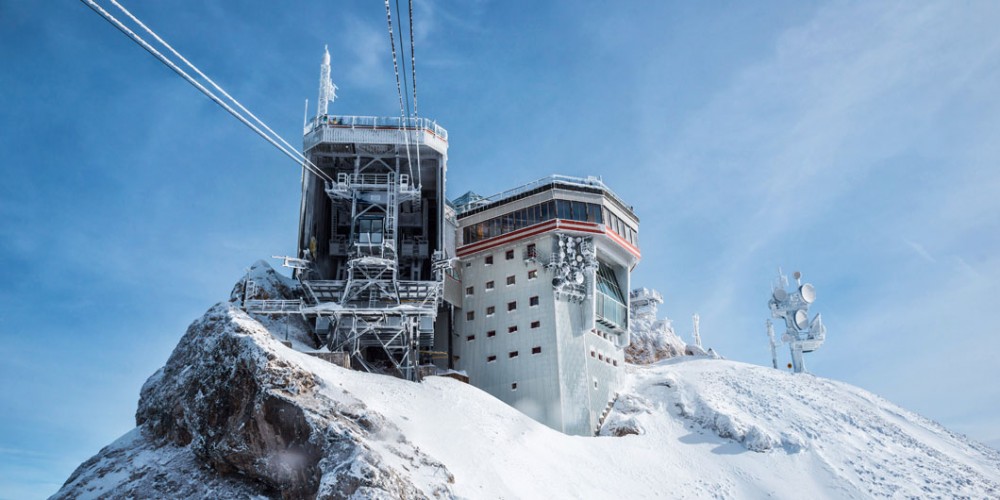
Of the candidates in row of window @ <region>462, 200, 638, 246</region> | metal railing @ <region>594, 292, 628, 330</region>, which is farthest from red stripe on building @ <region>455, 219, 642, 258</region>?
metal railing @ <region>594, 292, 628, 330</region>

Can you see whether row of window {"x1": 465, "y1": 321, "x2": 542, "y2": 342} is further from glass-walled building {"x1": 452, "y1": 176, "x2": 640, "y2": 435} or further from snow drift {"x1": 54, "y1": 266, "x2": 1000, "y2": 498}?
snow drift {"x1": 54, "y1": 266, "x2": 1000, "y2": 498}

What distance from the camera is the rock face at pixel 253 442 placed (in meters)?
33.8

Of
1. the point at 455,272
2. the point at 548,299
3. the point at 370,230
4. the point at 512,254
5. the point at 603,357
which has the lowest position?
the point at 603,357

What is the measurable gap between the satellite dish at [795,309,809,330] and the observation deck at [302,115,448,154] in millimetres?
38436

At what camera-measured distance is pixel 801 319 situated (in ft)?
233

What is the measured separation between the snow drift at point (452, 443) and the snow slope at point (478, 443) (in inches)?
4.0

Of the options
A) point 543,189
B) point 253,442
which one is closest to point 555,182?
point 543,189

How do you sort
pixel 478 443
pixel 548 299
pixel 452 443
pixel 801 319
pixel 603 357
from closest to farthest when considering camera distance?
pixel 452 443, pixel 478 443, pixel 548 299, pixel 603 357, pixel 801 319

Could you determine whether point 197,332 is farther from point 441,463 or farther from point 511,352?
point 511,352

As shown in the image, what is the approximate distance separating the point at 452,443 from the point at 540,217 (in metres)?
27.8

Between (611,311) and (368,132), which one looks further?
(611,311)

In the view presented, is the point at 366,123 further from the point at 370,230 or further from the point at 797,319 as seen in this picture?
the point at 797,319

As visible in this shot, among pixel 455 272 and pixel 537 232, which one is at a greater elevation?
pixel 537 232

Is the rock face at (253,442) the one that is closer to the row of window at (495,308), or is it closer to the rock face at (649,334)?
the row of window at (495,308)
